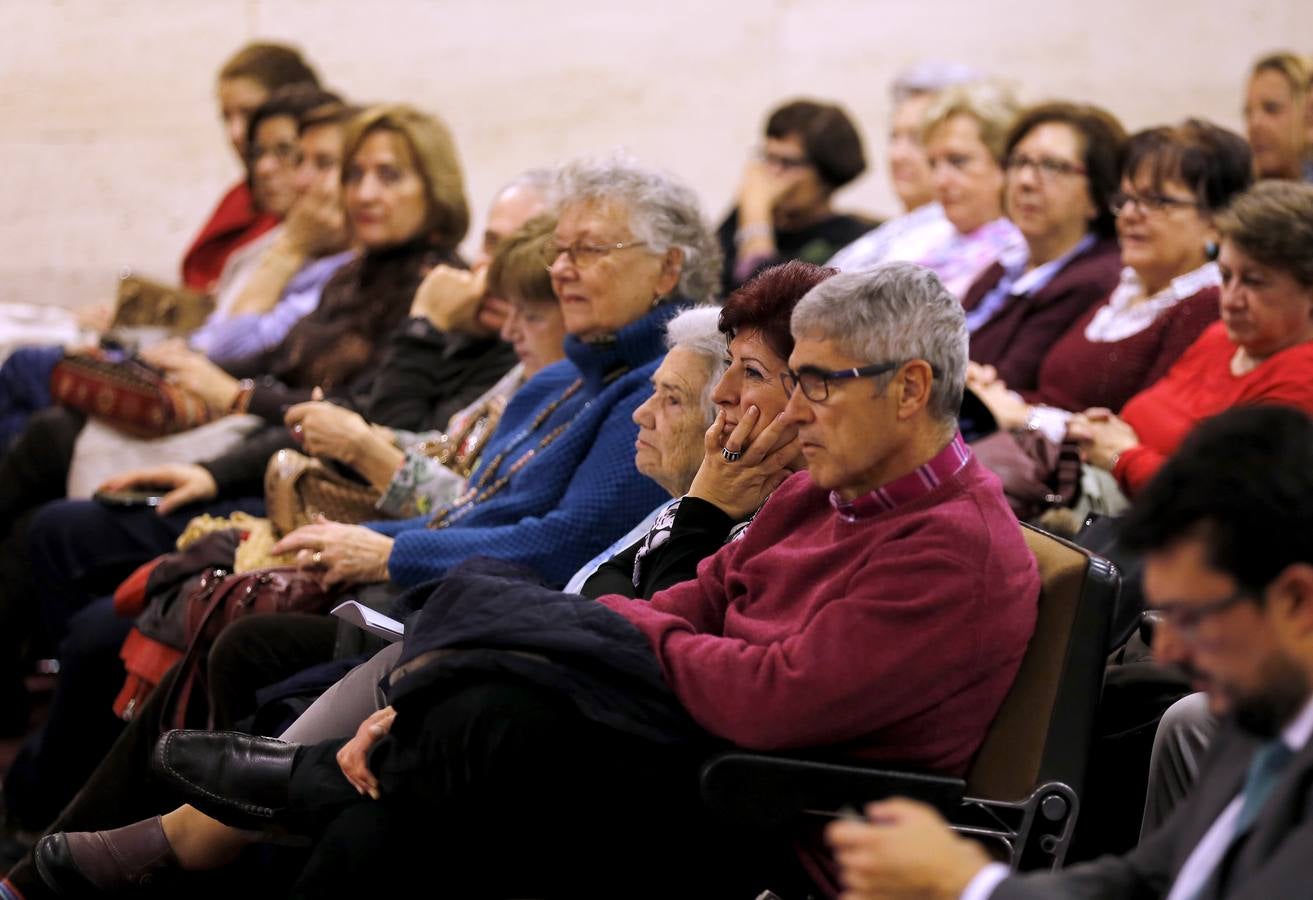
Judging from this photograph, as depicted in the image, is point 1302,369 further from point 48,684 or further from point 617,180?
Answer: point 48,684

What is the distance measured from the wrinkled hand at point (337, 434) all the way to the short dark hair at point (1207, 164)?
5.88ft

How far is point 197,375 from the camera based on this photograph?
15.7 ft

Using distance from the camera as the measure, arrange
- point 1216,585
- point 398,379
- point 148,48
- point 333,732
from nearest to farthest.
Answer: point 1216,585
point 333,732
point 398,379
point 148,48

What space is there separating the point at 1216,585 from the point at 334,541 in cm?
214

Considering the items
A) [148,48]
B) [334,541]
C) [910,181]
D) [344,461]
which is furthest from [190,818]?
[148,48]

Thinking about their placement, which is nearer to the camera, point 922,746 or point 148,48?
point 922,746

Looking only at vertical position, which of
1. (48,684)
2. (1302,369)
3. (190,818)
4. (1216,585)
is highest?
(1216,585)

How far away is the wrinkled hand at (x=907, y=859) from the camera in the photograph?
1.71 meters

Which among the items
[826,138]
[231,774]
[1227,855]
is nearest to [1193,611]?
[1227,855]

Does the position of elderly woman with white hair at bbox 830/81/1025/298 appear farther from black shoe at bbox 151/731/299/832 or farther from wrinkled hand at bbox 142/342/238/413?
black shoe at bbox 151/731/299/832

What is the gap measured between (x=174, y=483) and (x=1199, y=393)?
2.42m

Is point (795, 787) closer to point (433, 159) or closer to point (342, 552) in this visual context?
point (342, 552)

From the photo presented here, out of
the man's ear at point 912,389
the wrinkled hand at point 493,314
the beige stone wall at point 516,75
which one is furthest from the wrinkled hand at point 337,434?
the beige stone wall at point 516,75

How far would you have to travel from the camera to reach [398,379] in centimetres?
424
